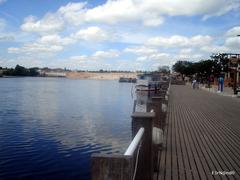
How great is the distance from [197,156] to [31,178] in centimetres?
645

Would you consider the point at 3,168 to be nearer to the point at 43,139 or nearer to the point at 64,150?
the point at 64,150

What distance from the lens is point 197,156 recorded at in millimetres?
9320

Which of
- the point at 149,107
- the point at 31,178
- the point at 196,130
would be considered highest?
the point at 149,107

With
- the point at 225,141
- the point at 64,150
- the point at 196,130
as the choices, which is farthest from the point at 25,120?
the point at 225,141

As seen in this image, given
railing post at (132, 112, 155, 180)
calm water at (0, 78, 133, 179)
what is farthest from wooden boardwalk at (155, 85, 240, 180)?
calm water at (0, 78, 133, 179)

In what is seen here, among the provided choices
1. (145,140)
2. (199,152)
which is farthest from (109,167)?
(199,152)

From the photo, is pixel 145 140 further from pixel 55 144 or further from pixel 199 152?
pixel 55 144

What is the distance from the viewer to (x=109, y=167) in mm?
3555

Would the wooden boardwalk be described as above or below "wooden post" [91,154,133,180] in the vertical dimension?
below

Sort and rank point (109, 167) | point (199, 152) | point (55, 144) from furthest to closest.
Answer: point (55, 144)
point (199, 152)
point (109, 167)

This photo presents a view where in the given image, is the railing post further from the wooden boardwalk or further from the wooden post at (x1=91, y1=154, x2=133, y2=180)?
the wooden post at (x1=91, y1=154, x2=133, y2=180)

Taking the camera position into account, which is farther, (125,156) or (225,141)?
(225,141)

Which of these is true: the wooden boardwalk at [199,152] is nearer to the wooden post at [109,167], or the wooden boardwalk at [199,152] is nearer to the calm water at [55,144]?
the calm water at [55,144]

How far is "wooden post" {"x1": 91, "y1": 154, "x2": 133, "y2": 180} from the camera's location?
3.54 m
